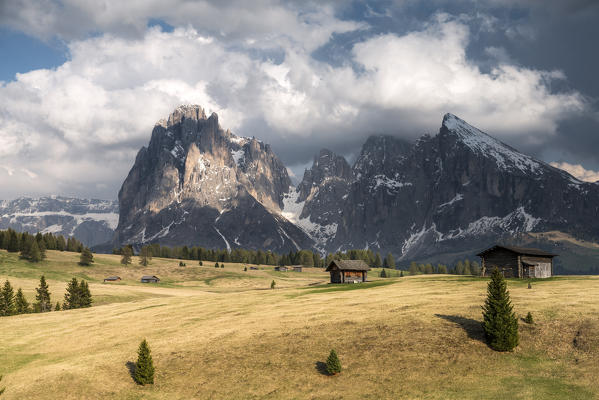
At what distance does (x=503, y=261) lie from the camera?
87.6 metres

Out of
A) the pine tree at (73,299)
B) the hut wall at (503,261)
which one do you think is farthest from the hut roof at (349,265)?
the pine tree at (73,299)

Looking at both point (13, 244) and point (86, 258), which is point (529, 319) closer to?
point (86, 258)

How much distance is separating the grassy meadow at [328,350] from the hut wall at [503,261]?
1853 centimetres

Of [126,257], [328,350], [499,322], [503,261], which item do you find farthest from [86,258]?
[499,322]

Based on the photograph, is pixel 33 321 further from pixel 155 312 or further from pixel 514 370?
pixel 514 370

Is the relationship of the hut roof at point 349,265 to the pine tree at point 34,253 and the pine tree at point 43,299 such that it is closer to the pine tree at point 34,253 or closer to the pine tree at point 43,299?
the pine tree at point 43,299

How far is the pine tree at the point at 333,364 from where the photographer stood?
122 ft

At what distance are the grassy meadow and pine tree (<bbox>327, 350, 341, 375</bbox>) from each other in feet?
1.84

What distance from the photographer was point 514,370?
35094mm

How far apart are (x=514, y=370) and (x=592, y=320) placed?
11806 mm

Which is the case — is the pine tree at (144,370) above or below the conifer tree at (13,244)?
below

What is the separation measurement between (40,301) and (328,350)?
259ft

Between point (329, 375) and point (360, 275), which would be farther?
point (360, 275)

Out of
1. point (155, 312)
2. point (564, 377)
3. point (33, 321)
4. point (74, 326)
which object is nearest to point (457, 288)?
point (564, 377)
